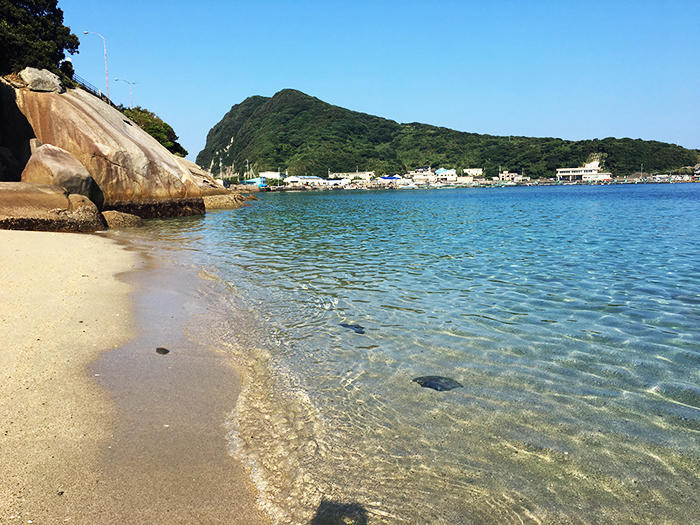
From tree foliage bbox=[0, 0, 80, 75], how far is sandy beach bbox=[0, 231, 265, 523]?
30460 mm

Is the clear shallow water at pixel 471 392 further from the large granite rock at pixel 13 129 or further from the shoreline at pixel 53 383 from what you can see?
the large granite rock at pixel 13 129

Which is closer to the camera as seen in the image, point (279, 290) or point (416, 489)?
point (416, 489)

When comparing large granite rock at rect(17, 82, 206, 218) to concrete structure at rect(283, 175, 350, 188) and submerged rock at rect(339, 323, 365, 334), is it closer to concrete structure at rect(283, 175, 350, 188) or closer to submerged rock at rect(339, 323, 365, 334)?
submerged rock at rect(339, 323, 365, 334)

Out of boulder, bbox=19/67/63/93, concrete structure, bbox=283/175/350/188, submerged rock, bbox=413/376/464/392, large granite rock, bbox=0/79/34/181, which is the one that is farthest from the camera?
concrete structure, bbox=283/175/350/188

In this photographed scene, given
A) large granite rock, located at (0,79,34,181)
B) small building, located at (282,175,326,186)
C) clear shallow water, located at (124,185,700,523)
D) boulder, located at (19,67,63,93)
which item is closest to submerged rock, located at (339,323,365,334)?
clear shallow water, located at (124,185,700,523)

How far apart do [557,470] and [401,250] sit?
47.6ft

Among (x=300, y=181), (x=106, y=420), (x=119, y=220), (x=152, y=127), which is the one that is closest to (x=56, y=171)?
(x=119, y=220)

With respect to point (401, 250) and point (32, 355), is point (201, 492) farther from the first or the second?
point (401, 250)

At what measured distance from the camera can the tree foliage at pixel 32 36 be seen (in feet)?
96.6

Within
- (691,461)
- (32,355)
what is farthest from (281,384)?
(691,461)

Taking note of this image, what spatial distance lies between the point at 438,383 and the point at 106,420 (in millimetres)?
4033

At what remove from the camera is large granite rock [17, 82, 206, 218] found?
25812 mm

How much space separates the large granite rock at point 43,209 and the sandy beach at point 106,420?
1164 centimetres

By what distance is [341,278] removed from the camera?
1290cm
